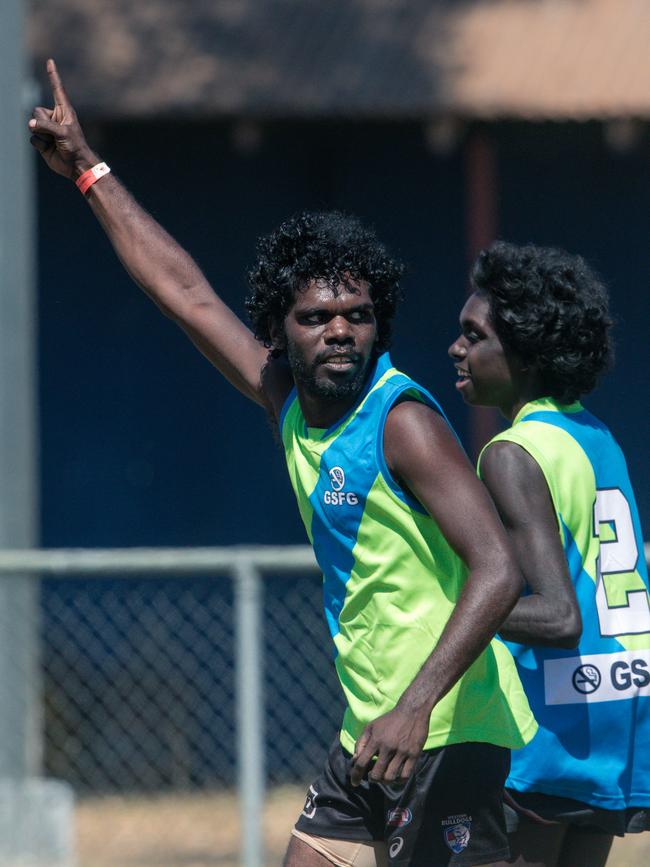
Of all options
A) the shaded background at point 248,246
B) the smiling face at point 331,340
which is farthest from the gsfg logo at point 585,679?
the shaded background at point 248,246

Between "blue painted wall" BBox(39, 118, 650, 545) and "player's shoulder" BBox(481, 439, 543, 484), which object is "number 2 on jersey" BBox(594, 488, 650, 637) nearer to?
"player's shoulder" BBox(481, 439, 543, 484)

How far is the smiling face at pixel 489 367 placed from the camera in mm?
3752

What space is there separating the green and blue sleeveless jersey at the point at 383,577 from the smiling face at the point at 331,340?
0.05 meters

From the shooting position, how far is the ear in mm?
3666

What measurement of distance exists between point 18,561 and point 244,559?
2.91 feet

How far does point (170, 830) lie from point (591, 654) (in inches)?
151

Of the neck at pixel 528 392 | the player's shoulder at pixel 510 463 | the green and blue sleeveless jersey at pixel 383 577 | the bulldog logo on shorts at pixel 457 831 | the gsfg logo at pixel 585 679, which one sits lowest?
the bulldog logo on shorts at pixel 457 831

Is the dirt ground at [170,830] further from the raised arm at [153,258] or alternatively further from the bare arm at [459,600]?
the bare arm at [459,600]

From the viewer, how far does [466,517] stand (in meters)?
3.11

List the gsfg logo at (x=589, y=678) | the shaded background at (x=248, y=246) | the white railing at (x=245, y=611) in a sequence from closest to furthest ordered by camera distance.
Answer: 1. the gsfg logo at (x=589, y=678)
2. the white railing at (x=245, y=611)
3. the shaded background at (x=248, y=246)

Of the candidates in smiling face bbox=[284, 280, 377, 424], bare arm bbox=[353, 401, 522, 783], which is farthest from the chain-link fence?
bare arm bbox=[353, 401, 522, 783]

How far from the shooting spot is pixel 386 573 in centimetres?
335

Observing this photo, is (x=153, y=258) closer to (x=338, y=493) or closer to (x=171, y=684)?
(x=338, y=493)

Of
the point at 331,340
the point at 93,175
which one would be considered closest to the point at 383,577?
the point at 331,340
